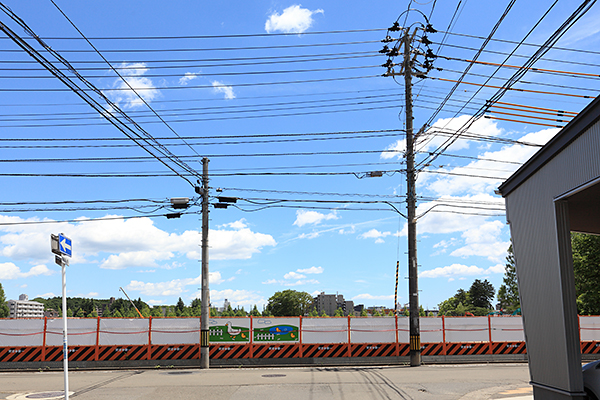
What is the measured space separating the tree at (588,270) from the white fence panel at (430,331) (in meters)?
24.9

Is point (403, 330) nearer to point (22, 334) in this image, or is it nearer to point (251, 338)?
point (251, 338)

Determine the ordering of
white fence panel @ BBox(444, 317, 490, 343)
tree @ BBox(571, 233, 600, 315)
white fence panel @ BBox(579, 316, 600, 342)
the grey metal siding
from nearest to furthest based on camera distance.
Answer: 1. the grey metal siding
2. white fence panel @ BBox(444, 317, 490, 343)
3. white fence panel @ BBox(579, 316, 600, 342)
4. tree @ BBox(571, 233, 600, 315)

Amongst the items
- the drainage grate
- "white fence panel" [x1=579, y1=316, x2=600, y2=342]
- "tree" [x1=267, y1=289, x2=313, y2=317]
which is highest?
"white fence panel" [x1=579, y1=316, x2=600, y2=342]

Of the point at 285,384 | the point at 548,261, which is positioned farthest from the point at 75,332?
the point at 548,261

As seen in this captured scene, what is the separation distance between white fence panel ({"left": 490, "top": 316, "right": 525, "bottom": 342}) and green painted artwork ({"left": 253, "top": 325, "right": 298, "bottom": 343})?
32.3 ft

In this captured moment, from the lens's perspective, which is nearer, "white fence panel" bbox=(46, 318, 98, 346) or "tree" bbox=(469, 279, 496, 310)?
"white fence panel" bbox=(46, 318, 98, 346)

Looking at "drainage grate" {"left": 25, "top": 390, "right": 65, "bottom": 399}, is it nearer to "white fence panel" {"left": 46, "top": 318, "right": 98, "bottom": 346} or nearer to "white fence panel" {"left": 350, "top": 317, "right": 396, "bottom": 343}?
"white fence panel" {"left": 46, "top": 318, "right": 98, "bottom": 346}

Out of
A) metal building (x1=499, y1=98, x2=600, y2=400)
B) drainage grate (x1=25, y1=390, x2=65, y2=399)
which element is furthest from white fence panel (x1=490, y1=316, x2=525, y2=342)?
drainage grate (x1=25, y1=390, x2=65, y2=399)

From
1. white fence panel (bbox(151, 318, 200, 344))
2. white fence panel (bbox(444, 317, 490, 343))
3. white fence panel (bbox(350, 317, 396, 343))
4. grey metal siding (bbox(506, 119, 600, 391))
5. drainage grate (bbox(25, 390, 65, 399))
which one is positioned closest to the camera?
grey metal siding (bbox(506, 119, 600, 391))

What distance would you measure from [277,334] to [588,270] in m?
32.9

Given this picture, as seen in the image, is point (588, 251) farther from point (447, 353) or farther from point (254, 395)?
point (254, 395)

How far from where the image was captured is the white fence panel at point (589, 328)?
23953mm

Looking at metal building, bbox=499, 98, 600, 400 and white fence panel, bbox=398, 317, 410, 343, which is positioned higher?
metal building, bbox=499, 98, 600, 400

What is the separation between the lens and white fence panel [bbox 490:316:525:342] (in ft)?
76.8
